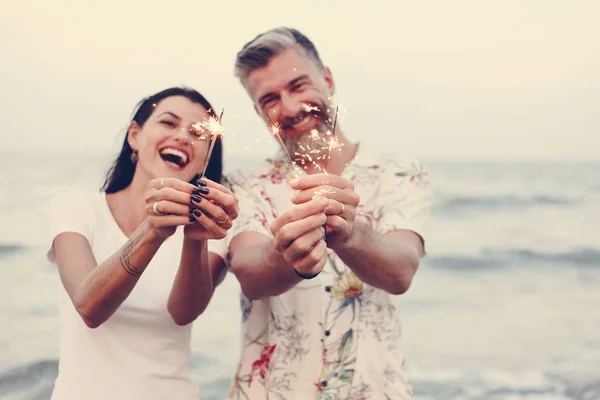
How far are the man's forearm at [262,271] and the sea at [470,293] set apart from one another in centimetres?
149

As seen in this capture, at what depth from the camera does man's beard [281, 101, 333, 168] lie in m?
1.72

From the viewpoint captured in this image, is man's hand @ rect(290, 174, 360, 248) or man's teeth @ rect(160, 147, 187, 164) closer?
man's hand @ rect(290, 174, 360, 248)

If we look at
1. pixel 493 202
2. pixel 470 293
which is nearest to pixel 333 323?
pixel 470 293

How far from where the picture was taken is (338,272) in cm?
169

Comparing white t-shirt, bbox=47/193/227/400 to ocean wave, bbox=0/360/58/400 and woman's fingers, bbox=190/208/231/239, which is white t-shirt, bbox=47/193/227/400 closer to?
woman's fingers, bbox=190/208/231/239

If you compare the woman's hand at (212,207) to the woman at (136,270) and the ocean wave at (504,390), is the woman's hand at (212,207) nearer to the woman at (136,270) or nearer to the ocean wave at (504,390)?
the woman at (136,270)

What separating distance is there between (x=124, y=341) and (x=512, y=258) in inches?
159

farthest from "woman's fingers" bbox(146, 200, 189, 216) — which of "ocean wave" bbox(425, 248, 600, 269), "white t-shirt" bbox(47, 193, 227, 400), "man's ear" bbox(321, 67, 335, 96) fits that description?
"ocean wave" bbox(425, 248, 600, 269)

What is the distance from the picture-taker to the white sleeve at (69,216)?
1.72 m

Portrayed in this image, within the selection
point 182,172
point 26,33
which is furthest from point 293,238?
point 26,33

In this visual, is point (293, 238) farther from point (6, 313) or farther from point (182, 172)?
point (6, 313)

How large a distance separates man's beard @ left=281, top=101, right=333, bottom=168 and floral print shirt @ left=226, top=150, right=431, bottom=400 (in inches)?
3.1

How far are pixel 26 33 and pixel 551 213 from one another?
4139 mm

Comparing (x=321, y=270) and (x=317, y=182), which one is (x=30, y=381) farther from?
(x=317, y=182)
